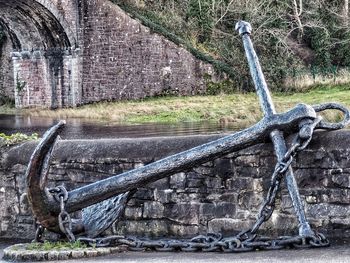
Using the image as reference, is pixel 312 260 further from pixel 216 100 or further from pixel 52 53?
pixel 52 53

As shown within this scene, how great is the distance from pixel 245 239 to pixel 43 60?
27.2m

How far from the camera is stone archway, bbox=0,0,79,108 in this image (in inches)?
1275

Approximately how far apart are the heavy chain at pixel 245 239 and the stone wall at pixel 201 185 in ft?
1.71

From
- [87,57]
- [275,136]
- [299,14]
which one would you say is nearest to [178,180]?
[275,136]

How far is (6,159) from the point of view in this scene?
859cm

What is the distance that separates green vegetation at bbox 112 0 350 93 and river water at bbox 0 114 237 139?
8.01 meters

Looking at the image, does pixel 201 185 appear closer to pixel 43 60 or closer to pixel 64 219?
pixel 64 219

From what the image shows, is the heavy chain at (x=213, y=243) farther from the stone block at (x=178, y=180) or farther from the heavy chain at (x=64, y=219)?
the stone block at (x=178, y=180)

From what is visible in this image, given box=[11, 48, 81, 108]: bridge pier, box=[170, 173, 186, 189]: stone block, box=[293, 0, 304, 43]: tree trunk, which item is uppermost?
box=[293, 0, 304, 43]: tree trunk

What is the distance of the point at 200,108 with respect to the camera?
25688mm

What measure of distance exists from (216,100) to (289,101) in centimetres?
368

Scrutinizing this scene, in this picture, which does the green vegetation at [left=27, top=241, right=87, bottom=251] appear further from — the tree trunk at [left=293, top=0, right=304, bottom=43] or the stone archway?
the tree trunk at [left=293, top=0, right=304, bottom=43]

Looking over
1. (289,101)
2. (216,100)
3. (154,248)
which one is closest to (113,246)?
(154,248)

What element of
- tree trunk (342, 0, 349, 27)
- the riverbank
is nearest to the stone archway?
the riverbank
